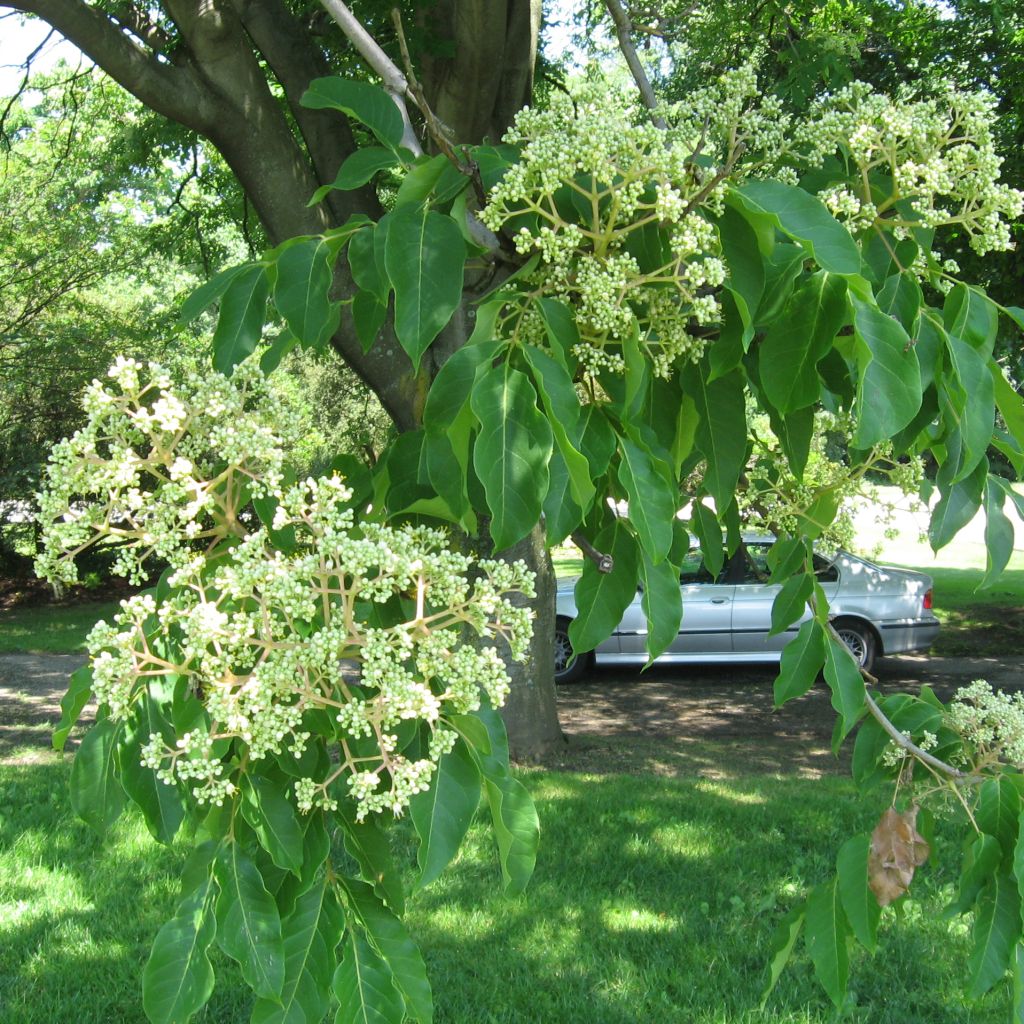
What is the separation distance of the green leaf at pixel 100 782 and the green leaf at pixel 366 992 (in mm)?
469

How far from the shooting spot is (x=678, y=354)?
5.84 ft

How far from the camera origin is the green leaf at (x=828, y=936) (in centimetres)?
217

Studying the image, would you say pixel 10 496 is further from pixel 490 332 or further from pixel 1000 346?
pixel 490 332

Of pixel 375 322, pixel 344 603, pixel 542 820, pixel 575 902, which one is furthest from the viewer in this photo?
pixel 542 820

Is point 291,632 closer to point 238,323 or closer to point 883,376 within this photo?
point 238,323

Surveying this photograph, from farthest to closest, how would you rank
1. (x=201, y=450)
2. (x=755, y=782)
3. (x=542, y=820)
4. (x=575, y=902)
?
(x=755, y=782), (x=542, y=820), (x=575, y=902), (x=201, y=450)

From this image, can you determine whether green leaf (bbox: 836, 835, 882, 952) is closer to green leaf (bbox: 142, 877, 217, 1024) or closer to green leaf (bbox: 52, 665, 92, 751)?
green leaf (bbox: 142, 877, 217, 1024)

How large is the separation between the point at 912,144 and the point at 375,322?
3.17 feet

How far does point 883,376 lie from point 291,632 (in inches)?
36.5

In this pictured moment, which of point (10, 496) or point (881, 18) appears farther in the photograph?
point (10, 496)

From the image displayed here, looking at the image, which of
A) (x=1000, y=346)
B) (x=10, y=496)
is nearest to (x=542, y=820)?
(x=1000, y=346)

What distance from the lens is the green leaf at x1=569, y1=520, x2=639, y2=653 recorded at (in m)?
1.83

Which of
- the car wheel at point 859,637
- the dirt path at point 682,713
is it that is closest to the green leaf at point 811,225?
the dirt path at point 682,713

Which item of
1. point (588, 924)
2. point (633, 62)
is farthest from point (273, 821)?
point (588, 924)
